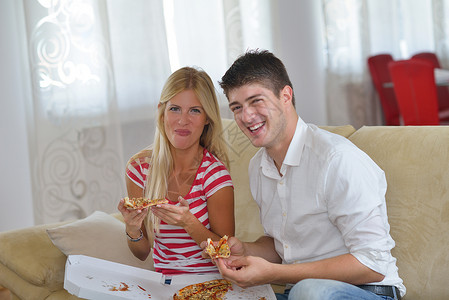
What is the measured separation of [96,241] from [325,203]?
93 centimetres

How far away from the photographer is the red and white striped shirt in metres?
1.87

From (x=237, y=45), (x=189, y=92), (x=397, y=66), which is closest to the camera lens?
(x=189, y=92)

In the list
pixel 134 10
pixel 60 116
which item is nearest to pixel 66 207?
pixel 60 116

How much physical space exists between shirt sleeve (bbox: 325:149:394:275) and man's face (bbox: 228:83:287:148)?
0.20 meters

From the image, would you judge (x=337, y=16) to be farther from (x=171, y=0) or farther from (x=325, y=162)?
(x=325, y=162)

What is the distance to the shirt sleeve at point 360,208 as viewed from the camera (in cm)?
145

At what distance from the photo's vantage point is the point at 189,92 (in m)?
1.89

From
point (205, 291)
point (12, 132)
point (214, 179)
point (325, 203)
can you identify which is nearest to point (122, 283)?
point (205, 291)

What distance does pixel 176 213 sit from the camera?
1.68m

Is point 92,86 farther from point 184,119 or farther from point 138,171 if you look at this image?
point 184,119

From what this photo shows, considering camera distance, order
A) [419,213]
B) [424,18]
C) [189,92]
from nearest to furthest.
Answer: [419,213] → [189,92] → [424,18]

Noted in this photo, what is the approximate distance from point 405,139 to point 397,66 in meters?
2.56

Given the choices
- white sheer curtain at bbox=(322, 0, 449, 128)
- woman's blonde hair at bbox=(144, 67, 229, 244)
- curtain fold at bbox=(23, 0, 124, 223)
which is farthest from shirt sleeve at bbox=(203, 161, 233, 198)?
white sheer curtain at bbox=(322, 0, 449, 128)

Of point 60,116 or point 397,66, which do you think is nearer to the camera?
point 60,116
